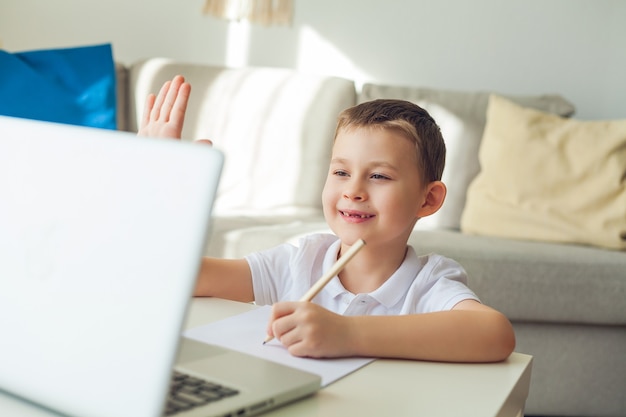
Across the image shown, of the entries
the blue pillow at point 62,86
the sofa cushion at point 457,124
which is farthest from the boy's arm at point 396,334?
the blue pillow at point 62,86

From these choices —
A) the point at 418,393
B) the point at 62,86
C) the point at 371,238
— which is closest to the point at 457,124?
the point at 62,86

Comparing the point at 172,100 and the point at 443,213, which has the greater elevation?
the point at 172,100

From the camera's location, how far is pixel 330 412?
0.72 metres

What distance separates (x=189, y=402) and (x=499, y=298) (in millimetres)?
1668

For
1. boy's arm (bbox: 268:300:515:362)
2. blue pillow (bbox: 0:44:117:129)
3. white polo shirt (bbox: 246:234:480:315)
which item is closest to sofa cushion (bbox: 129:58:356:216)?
blue pillow (bbox: 0:44:117:129)

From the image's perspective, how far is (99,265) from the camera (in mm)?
604

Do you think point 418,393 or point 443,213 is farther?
point 443,213

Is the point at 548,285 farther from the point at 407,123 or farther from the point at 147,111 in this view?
the point at 147,111

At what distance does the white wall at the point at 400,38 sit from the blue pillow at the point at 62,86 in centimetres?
48

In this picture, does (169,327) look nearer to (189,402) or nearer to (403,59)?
(189,402)

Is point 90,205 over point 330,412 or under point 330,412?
over

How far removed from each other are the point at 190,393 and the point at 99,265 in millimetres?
150

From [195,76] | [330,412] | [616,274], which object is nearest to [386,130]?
[330,412]

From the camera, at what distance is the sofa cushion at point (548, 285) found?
2232mm
